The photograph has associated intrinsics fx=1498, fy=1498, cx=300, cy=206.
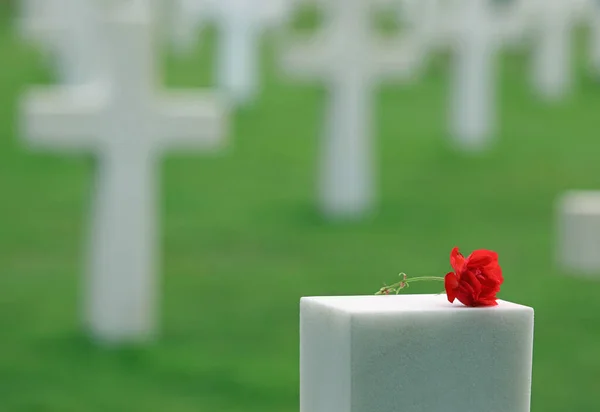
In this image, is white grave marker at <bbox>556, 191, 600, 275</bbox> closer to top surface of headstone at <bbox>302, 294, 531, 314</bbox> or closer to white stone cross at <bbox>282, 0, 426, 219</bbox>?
top surface of headstone at <bbox>302, 294, 531, 314</bbox>

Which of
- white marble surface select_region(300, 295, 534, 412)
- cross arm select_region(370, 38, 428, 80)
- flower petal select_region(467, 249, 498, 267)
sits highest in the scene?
cross arm select_region(370, 38, 428, 80)

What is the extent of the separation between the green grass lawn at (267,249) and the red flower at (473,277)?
2.64m

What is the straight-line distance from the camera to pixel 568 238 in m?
4.73

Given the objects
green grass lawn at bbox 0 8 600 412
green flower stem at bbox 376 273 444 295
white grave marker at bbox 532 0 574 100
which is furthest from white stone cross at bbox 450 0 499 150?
green flower stem at bbox 376 273 444 295

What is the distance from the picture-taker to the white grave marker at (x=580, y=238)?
4.68 meters

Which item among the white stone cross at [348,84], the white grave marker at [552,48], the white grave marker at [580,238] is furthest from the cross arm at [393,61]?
the white grave marker at [552,48]

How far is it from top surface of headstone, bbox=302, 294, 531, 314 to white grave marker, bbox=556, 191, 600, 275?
1598 mm

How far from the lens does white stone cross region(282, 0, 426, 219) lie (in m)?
9.67

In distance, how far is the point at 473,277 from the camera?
9.88ft

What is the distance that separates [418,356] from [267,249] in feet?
18.0

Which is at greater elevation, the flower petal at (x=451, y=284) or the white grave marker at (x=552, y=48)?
the white grave marker at (x=552, y=48)

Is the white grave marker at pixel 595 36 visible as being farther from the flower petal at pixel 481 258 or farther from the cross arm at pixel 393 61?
the flower petal at pixel 481 258

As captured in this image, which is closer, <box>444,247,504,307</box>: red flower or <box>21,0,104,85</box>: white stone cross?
<box>444,247,504,307</box>: red flower

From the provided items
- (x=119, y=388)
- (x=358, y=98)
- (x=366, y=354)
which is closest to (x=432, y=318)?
(x=366, y=354)
